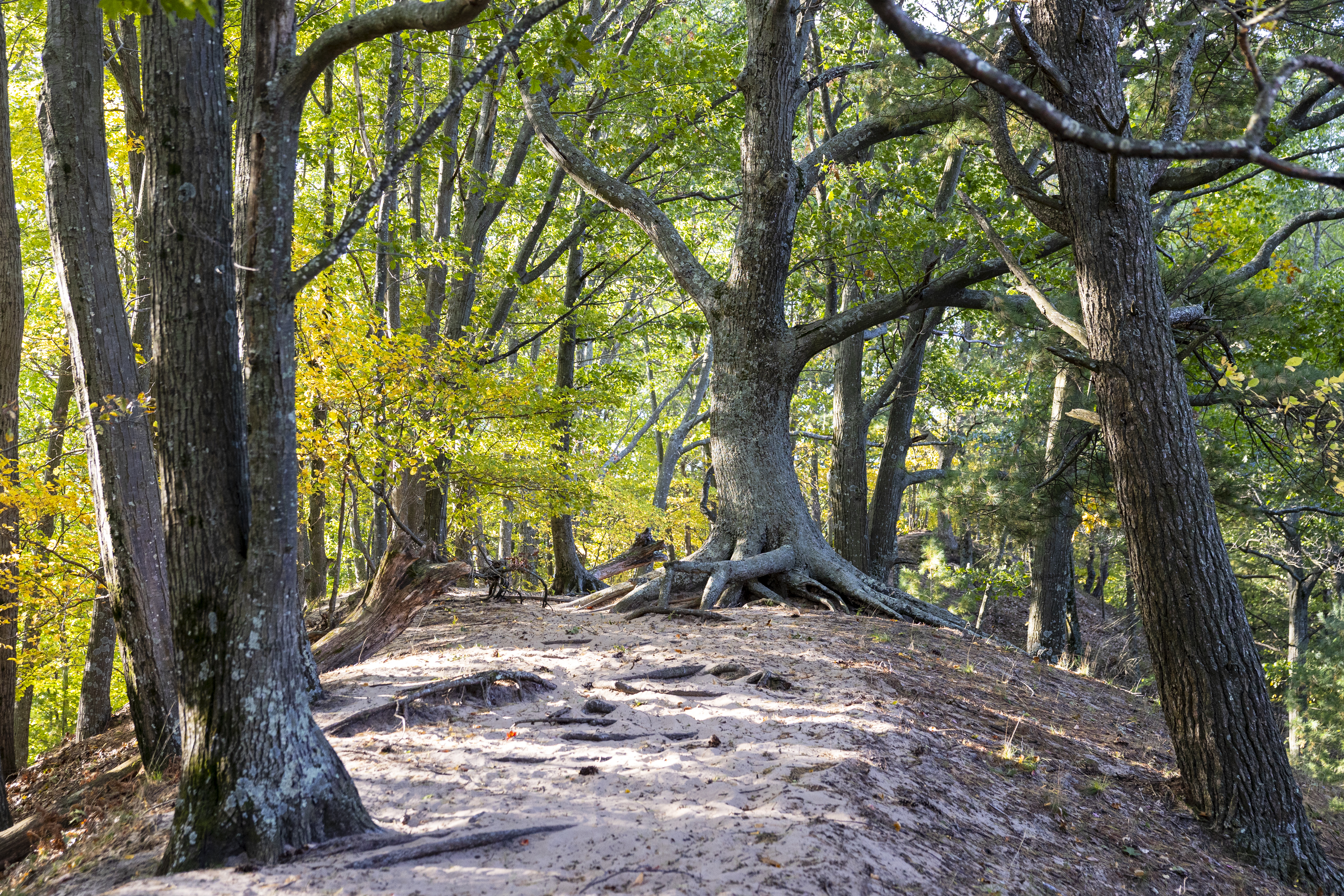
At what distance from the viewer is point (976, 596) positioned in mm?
17797

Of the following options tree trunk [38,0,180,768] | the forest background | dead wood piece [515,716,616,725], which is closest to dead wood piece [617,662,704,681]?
dead wood piece [515,716,616,725]

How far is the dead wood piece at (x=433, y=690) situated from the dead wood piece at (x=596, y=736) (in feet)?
3.01

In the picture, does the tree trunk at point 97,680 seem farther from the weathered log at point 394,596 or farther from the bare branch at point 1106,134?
the bare branch at point 1106,134

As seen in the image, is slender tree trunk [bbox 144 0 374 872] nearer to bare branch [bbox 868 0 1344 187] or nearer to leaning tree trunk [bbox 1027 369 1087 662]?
bare branch [bbox 868 0 1344 187]

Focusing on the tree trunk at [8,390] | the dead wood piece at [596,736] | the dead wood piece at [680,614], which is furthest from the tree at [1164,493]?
the tree trunk at [8,390]

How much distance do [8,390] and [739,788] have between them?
7.60 m

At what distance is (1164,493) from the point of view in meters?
4.80

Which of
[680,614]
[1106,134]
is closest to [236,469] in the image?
[1106,134]

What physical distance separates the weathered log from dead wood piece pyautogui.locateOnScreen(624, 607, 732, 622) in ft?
6.09

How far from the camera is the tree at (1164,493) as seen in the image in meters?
4.70

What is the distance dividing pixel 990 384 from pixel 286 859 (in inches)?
629

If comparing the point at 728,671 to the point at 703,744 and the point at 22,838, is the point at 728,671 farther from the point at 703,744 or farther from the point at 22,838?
the point at 22,838

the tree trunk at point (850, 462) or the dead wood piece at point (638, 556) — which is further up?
the tree trunk at point (850, 462)

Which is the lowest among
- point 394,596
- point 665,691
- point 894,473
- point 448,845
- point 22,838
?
point 22,838
